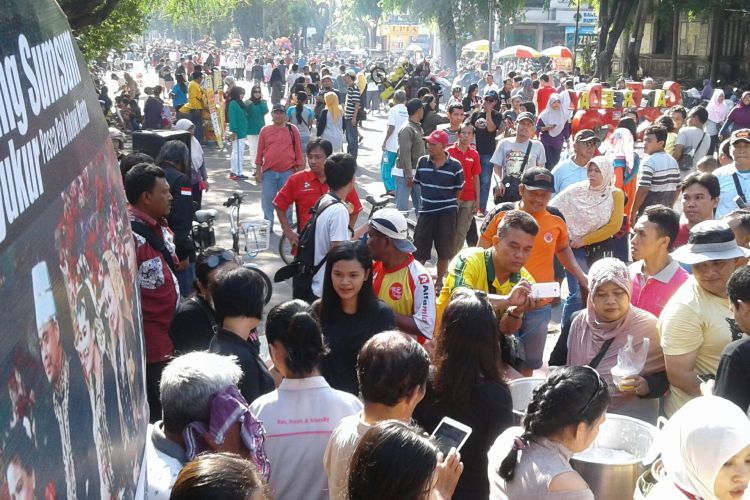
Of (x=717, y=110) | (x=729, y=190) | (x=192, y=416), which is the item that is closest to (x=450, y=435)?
(x=192, y=416)

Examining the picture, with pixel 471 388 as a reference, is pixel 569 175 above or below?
below

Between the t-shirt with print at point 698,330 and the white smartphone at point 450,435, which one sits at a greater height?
the white smartphone at point 450,435

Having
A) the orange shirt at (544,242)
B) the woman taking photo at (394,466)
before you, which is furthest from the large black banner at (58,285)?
the orange shirt at (544,242)

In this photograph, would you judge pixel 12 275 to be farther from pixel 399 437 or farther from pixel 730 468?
pixel 730 468

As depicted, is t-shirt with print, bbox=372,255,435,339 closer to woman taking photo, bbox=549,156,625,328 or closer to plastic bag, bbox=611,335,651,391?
plastic bag, bbox=611,335,651,391

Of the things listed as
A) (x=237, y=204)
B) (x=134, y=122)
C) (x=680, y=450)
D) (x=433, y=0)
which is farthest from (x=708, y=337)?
(x=433, y=0)

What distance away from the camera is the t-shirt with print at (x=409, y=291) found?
192 inches

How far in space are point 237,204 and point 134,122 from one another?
12552 millimetres

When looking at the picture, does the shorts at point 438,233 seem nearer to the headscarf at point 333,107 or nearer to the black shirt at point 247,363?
the black shirt at point 247,363

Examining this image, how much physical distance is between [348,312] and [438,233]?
14.5ft

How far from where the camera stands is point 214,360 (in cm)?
306

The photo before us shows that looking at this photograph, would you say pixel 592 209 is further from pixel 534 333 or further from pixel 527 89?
pixel 527 89

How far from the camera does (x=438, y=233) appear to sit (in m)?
8.80

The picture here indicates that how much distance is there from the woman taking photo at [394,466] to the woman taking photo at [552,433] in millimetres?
547
